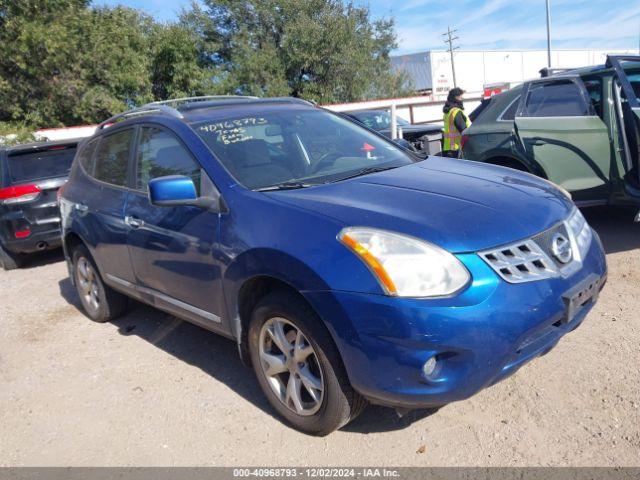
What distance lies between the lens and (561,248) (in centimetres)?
276

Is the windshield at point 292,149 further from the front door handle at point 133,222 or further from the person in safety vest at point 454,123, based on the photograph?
the person in safety vest at point 454,123

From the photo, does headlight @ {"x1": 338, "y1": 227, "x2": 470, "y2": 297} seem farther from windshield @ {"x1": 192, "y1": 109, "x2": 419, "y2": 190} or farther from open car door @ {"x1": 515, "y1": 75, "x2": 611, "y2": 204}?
open car door @ {"x1": 515, "y1": 75, "x2": 611, "y2": 204}

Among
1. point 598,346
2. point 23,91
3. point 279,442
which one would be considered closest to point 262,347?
point 279,442

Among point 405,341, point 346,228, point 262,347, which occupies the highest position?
point 346,228

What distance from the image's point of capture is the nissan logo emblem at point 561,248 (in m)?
2.71

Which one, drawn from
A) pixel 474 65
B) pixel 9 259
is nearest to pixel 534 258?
pixel 9 259

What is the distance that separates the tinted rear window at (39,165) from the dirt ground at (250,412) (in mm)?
3205

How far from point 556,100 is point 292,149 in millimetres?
3651

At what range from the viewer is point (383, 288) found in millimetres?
2428

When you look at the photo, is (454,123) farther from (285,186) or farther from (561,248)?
(561,248)

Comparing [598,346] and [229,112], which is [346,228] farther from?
[598,346]

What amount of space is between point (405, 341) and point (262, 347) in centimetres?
99

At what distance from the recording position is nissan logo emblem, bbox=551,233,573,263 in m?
2.71

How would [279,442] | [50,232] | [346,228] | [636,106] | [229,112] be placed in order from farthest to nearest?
[50,232]
[636,106]
[229,112]
[279,442]
[346,228]
